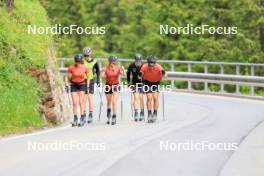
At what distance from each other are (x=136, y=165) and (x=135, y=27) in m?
52.0

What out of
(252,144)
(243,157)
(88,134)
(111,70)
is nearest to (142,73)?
(111,70)

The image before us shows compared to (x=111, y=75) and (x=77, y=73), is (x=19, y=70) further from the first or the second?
(x=111, y=75)

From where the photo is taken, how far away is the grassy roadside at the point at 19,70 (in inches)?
663

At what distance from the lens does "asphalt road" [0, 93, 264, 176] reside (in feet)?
40.1

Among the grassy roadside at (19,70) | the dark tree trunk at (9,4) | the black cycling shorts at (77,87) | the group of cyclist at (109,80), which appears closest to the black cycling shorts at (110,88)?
the group of cyclist at (109,80)

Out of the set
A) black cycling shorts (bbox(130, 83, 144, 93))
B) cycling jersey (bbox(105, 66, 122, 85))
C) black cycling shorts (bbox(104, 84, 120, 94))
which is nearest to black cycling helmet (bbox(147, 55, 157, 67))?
black cycling shorts (bbox(130, 83, 144, 93))

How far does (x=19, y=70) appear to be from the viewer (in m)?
18.4

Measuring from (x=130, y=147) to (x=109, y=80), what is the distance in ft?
14.8

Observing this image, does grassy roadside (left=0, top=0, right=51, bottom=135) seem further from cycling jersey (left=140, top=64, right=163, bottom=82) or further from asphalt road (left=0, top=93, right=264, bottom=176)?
cycling jersey (left=140, top=64, right=163, bottom=82)

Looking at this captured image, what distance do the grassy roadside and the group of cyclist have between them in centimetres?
92

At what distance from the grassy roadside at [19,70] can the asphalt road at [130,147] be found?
0.61 meters

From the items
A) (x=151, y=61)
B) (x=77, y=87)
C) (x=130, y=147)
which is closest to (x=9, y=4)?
(x=77, y=87)

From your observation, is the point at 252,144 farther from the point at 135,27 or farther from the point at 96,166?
the point at 135,27

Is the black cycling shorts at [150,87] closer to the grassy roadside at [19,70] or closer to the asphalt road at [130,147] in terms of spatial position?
the asphalt road at [130,147]
